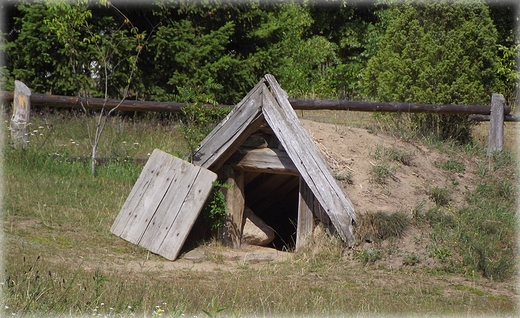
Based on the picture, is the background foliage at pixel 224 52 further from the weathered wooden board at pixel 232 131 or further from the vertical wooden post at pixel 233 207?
the weathered wooden board at pixel 232 131

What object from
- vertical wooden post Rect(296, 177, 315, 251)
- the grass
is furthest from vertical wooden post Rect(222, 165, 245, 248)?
vertical wooden post Rect(296, 177, 315, 251)

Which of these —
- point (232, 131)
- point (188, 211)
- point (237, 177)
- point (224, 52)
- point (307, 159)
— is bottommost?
point (188, 211)

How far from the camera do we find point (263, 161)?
8.67 m

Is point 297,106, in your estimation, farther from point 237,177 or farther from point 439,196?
point 439,196

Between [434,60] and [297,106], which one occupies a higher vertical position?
[434,60]

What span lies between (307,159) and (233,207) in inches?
47.0

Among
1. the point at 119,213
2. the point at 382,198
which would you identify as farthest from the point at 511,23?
the point at 119,213

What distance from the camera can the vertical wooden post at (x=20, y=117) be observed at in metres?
10.6

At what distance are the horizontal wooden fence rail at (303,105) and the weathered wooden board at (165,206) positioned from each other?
2.33 metres

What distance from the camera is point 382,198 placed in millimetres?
8586

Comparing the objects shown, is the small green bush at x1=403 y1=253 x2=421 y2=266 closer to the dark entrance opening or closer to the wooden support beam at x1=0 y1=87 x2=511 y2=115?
the dark entrance opening

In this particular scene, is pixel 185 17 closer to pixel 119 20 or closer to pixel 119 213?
pixel 119 20

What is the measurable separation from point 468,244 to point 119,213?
385 cm

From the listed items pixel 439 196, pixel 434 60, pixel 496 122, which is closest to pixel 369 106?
pixel 496 122
